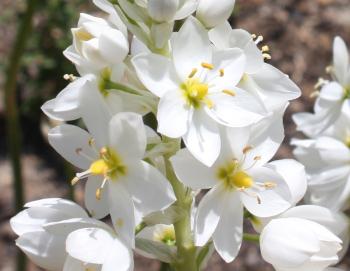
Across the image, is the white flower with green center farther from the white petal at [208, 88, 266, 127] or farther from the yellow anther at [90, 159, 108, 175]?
the white petal at [208, 88, 266, 127]

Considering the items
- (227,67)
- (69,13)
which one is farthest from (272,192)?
(69,13)

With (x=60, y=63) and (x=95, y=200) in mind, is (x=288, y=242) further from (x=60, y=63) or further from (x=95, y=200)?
(x=60, y=63)

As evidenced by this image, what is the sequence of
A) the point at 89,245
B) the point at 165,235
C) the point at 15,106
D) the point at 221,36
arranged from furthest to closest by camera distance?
the point at 15,106 < the point at 165,235 < the point at 221,36 < the point at 89,245

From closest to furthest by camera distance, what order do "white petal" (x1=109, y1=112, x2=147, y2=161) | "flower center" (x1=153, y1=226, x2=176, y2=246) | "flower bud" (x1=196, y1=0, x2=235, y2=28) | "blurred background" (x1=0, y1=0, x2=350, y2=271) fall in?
"white petal" (x1=109, y1=112, x2=147, y2=161), "flower bud" (x1=196, y1=0, x2=235, y2=28), "flower center" (x1=153, y1=226, x2=176, y2=246), "blurred background" (x1=0, y1=0, x2=350, y2=271)

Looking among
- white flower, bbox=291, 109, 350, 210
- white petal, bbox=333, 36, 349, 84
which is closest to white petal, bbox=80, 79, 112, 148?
white flower, bbox=291, 109, 350, 210

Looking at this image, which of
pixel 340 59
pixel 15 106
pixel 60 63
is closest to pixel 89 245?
pixel 340 59

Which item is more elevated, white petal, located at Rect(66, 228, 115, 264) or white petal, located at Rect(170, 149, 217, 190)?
white petal, located at Rect(170, 149, 217, 190)
